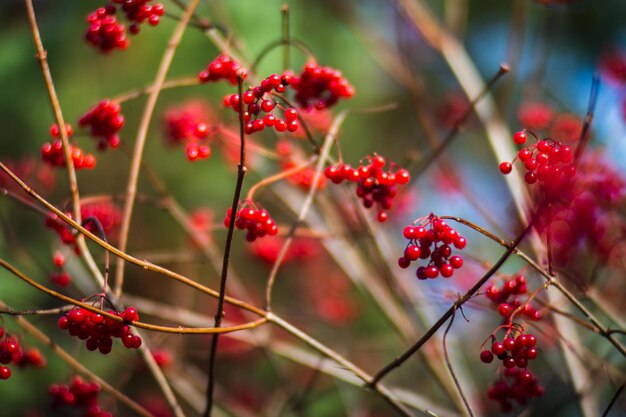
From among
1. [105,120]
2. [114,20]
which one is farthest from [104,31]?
[105,120]

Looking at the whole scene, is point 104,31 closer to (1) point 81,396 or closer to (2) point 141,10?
(2) point 141,10

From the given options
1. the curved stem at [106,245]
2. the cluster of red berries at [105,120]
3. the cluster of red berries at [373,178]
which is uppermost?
the cluster of red berries at [105,120]

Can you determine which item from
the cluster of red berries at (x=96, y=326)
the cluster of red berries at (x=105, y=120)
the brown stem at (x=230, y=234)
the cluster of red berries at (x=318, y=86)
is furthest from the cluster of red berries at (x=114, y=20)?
the cluster of red berries at (x=96, y=326)

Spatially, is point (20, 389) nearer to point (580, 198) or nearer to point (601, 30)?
point (580, 198)

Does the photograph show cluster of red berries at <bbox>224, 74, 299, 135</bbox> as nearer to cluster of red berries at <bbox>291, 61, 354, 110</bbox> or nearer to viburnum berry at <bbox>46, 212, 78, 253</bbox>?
cluster of red berries at <bbox>291, 61, 354, 110</bbox>

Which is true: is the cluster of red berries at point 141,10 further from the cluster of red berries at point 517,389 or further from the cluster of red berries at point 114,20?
the cluster of red berries at point 517,389

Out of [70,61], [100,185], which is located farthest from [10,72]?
[100,185]

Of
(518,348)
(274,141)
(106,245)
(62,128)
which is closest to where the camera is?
(106,245)
